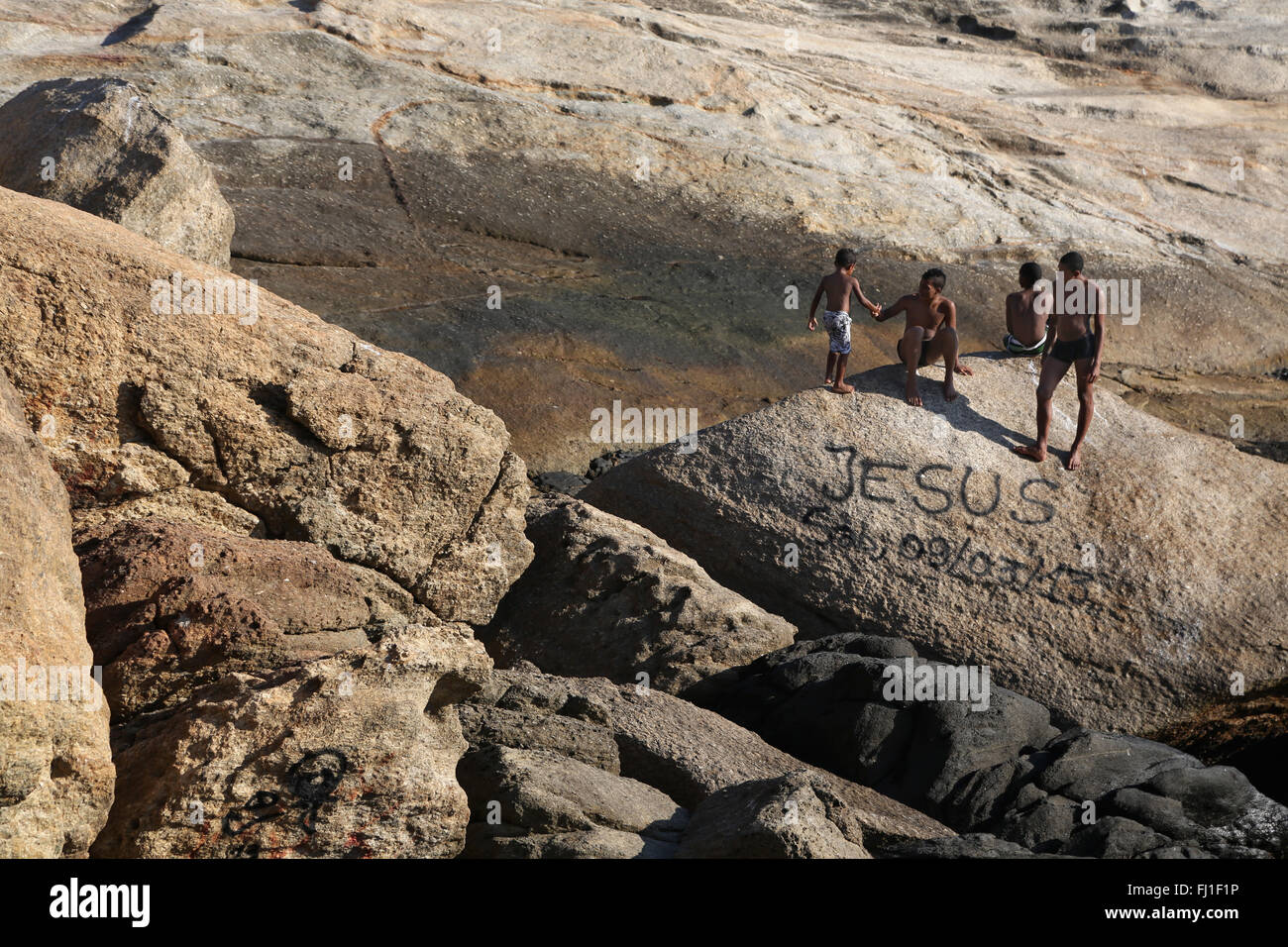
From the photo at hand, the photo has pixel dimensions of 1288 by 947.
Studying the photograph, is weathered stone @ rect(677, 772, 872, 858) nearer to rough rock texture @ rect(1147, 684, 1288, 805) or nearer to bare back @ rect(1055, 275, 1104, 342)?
rough rock texture @ rect(1147, 684, 1288, 805)

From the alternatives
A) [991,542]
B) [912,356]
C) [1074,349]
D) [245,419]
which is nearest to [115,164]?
[245,419]

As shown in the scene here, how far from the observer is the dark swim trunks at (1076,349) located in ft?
26.1

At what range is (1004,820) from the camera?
582cm

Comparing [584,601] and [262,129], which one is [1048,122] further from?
[584,601]

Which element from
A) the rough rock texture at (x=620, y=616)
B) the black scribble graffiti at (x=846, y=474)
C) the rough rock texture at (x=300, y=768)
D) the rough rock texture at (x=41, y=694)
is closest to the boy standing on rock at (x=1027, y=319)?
the black scribble graffiti at (x=846, y=474)

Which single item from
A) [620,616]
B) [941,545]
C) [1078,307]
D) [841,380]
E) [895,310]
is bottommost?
[620,616]

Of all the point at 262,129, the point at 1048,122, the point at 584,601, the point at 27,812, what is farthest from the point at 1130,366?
the point at 27,812

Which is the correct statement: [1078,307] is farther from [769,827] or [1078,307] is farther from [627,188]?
[627,188]

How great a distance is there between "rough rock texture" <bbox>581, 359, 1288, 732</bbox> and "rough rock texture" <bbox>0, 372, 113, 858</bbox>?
4.13 metres

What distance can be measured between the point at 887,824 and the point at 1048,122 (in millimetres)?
13774

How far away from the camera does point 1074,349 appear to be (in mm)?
7988

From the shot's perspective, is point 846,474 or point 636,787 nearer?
point 636,787

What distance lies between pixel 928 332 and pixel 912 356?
31 cm

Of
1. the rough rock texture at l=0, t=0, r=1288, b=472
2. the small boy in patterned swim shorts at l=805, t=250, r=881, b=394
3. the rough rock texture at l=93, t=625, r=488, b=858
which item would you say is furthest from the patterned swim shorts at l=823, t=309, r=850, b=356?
the rough rock texture at l=93, t=625, r=488, b=858
